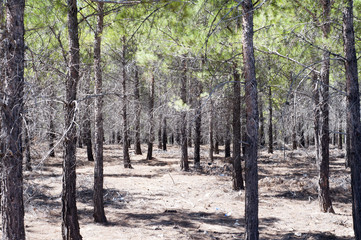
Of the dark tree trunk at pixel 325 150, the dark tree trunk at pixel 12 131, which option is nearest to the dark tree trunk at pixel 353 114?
the dark tree trunk at pixel 325 150

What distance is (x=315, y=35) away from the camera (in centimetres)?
762

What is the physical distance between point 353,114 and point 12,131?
20.5 ft

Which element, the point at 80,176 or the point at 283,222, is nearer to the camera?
the point at 283,222

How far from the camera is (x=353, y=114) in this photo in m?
6.22

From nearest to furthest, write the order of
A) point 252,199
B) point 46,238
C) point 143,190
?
point 252,199 → point 46,238 → point 143,190

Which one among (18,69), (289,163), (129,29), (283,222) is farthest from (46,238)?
(289,163)

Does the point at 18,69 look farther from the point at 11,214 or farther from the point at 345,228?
the point at 345,228

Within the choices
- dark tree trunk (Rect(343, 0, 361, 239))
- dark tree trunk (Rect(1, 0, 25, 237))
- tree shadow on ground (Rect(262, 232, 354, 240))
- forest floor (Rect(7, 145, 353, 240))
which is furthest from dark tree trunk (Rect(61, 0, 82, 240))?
dark tree trunk (Rect(343, 0, 361, 239))

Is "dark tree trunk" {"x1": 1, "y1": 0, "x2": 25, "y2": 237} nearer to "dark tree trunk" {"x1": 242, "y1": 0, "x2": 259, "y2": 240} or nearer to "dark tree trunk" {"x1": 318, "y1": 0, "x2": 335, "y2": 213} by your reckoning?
"dark tree trunk" {"x1": 242, "y1": 0, "x2": 259, "y2": 240}

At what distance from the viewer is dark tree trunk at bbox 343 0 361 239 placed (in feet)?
20.1

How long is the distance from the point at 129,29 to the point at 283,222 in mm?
6671

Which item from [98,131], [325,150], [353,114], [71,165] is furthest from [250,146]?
[325,150]

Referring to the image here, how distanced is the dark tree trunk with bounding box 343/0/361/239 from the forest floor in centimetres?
146

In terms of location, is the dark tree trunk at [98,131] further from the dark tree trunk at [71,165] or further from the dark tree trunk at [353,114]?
the dark tree trunk at [353,114]
